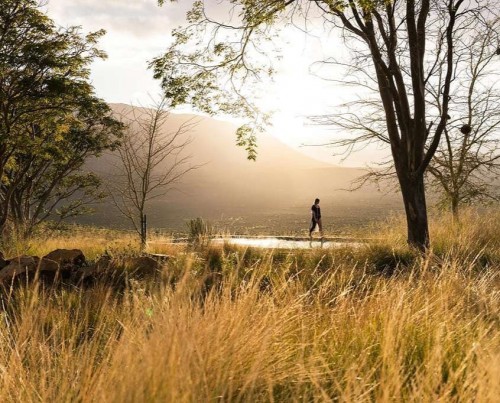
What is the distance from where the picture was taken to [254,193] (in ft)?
338

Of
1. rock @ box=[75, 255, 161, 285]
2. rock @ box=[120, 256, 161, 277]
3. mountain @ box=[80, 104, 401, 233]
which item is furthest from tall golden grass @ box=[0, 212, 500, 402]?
mountain @ box=[80, 104, 401, 233]

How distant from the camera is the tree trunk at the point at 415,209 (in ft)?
35.9

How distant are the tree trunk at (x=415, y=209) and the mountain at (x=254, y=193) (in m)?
46.8

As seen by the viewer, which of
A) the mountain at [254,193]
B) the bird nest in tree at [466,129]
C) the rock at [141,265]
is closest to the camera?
the rock at [141,265]

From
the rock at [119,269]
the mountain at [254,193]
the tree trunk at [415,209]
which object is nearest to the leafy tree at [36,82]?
the rock at [119,269]

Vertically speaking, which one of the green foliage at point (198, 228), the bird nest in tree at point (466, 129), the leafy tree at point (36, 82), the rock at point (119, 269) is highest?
the leafy tree at point (36, 82)

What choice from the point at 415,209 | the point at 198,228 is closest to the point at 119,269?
the point at 198,228

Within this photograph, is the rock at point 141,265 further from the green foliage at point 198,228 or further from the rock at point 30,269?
the green foliage at point 198,228

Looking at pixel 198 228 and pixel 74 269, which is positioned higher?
pixel 198 228

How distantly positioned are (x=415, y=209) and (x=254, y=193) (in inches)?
3629

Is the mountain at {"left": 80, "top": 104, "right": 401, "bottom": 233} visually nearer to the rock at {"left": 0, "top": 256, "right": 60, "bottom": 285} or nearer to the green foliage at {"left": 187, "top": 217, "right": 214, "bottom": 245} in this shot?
the green foliage at {"left": 187, "top": 217, "right": 214, "bottom": 245}

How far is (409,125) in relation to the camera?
11.0 meters

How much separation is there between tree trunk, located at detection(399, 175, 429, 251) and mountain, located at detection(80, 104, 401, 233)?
4682 cm

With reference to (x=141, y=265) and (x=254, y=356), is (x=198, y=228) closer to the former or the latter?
(x=141, y=265)
